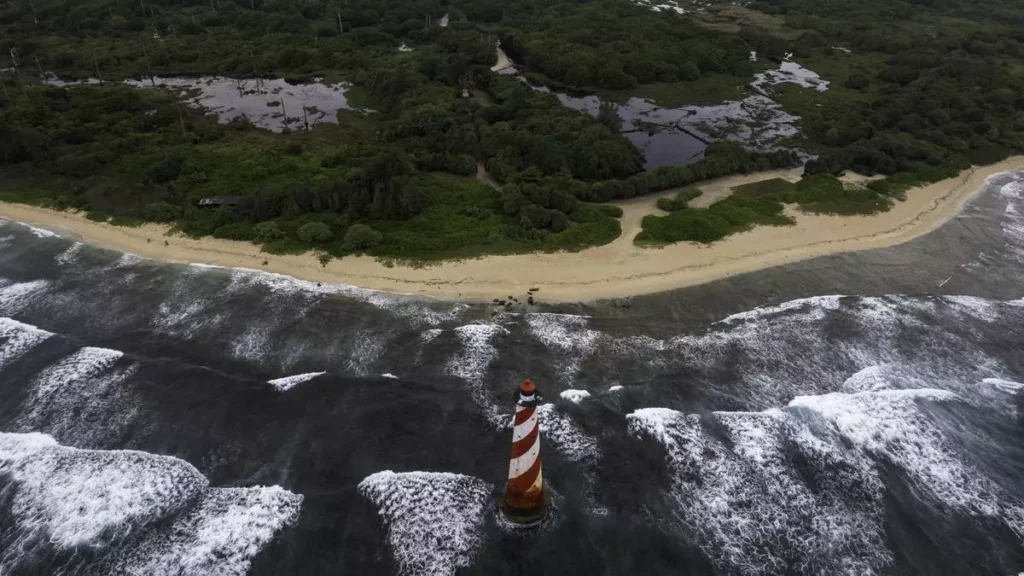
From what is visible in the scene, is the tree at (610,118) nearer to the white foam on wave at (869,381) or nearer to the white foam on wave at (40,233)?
the white foam on wave at (869,381)

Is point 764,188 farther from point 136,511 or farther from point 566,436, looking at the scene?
point 136,511

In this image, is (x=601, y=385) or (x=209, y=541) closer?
(x=209, y=541)

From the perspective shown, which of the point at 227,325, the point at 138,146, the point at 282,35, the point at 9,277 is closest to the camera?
the point at 227,325

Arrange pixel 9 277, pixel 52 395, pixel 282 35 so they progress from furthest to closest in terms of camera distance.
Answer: pixel 282 35, pixel 9 277, pixel 52 395

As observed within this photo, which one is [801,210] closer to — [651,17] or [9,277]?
[9,277]

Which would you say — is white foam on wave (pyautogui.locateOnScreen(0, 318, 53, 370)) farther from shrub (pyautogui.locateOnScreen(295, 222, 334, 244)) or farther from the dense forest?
shrub (pyautogui.locateOnScreen(295, 222, 334, 244))

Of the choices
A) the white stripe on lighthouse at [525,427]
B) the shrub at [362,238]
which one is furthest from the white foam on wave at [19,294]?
the white stripe on lighthouse at [525,427]

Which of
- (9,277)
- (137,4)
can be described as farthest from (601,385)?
(137,4)
